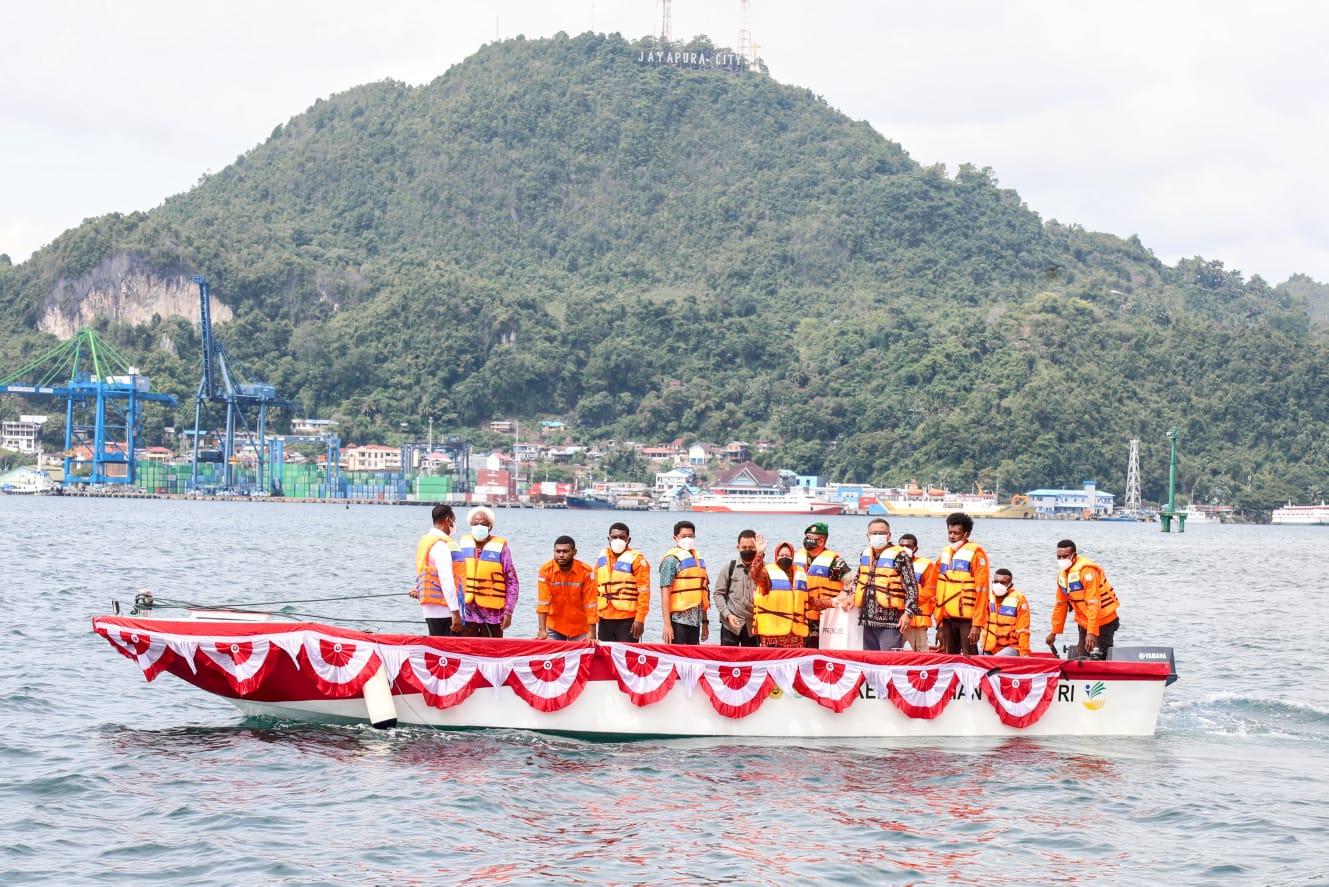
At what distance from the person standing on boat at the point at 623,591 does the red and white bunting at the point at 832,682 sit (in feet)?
5.63

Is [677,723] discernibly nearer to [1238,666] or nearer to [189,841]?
[189,841]

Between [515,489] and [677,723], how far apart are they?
525 feet

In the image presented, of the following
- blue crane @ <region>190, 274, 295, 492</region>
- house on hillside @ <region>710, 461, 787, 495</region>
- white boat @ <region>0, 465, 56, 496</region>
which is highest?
blue crane @ <region>190, 274, 295, 492</region>

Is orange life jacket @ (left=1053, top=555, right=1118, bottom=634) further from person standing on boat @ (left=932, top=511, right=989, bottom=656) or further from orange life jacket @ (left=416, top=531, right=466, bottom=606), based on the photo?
orange life jacket @ (left=416, top=531, right=466, bottom=606)

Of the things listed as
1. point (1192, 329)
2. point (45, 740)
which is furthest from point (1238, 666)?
point (1192, 329)

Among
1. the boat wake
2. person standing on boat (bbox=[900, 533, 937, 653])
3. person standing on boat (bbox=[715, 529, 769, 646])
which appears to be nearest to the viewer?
person standing on boat (bbox=[715, 529, 769, 646])

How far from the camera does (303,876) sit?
11906 millimetres

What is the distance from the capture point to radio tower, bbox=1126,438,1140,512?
159125 mm

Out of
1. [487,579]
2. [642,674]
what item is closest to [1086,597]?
[642,674]

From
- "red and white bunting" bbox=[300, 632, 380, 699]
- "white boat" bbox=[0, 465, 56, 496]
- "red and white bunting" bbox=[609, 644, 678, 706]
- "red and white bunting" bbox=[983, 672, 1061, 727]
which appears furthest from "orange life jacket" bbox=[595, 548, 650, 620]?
"white boat" bbox=[0, 465, 56, 496]

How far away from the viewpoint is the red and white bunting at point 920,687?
16203 millimetres

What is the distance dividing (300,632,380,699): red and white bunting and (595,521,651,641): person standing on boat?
2.33 meters

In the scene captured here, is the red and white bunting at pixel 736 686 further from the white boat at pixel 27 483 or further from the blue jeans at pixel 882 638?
the white boat at pixel 27 483

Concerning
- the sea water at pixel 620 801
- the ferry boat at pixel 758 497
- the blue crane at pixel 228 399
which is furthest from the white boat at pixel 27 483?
the sea water at pixel 620 801
